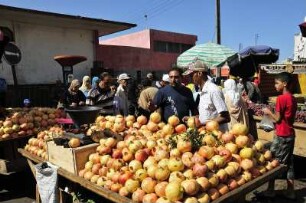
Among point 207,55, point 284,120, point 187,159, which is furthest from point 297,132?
point 207,55

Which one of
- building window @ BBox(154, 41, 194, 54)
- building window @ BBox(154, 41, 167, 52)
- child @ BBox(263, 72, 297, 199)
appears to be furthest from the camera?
building window @ BBox(154, 41, 194, 54)

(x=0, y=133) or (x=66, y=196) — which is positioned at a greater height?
(x=0, y=133)

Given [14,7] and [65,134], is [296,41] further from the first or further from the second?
[65,134]

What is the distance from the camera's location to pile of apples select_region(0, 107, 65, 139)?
5805 millimetres

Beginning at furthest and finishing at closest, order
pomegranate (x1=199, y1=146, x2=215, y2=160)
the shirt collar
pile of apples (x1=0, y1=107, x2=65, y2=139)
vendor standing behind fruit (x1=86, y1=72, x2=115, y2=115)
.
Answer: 1. vendor standing behind fruit (x1=86, y1=72, x2=115, y2=115)
2. pile of apples (x1=0, y1=107, x2=65, y2=139)
3. the shirt collar
4. pomegranate (x1=199, y1=146, x2=215, y2=160)

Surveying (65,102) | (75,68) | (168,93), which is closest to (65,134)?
(168,93)

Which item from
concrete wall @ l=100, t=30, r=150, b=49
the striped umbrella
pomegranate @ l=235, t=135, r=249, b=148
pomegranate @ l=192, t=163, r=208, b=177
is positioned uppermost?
concrete wall @ l=100, t=30, r=150, b=49

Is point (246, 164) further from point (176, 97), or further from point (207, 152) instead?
point (176, 97)

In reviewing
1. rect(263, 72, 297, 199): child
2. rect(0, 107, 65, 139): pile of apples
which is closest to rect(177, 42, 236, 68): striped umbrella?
rect(0, 107, 65, 139): pile of apples

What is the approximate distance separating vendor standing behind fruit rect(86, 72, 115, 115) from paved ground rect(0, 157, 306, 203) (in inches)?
74.3

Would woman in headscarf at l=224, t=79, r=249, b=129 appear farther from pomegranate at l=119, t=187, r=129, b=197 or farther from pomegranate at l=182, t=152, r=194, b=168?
pomegranate at l=119, t=187, r=129, b=197

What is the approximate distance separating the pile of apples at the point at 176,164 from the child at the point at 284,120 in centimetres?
124

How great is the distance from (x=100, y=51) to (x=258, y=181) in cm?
1391

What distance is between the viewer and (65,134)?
418cm
